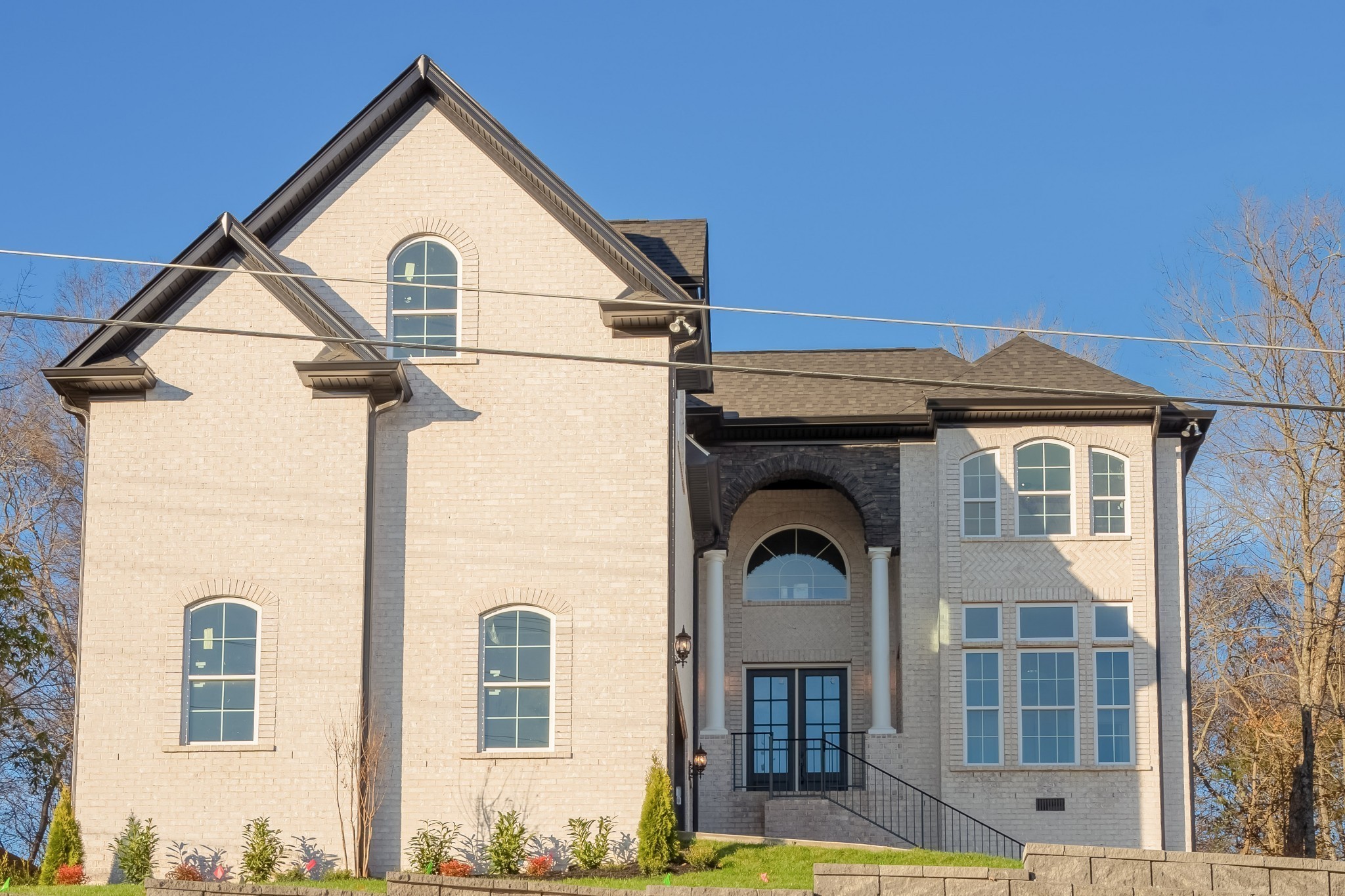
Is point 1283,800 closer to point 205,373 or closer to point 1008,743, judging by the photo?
point 1008,743

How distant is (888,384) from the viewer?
2842 cm

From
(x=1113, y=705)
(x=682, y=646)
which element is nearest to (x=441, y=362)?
(x=682, y=646)

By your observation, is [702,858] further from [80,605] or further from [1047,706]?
[1047,706]

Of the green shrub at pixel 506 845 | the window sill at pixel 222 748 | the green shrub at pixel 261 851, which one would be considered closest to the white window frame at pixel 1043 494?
the green shrub at pixel 506 845

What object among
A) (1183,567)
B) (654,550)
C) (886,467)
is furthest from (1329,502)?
(654,550)

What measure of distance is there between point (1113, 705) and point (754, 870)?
32.9ft

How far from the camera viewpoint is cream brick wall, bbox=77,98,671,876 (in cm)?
1897

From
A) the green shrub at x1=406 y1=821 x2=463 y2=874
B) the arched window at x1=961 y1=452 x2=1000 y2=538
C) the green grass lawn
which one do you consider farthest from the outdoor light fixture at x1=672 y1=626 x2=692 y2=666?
the arched window at x1=961 y1=452 x2=1000 y2=538

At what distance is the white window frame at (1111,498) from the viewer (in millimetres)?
26891

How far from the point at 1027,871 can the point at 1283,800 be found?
62.3 ft

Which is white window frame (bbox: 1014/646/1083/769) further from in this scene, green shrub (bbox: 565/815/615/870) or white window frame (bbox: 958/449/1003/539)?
green shrub (bbox: 565/815/615/870)

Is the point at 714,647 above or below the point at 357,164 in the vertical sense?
below

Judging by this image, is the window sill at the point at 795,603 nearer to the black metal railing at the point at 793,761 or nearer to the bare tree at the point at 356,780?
the black metal railing at the point at 793,761

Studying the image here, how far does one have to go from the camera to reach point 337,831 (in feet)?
61.2
